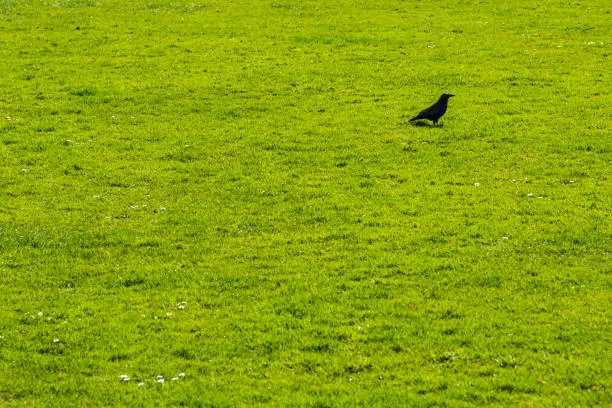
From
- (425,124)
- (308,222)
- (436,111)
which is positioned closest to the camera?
(308,222)

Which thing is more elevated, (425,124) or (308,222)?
(425,124)

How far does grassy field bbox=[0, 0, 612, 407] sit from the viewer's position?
1229cm

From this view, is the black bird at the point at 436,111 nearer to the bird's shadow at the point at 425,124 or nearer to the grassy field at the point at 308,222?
the bird's shadow at the point at 425,124

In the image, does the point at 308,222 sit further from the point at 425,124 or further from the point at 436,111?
the point at 425,124

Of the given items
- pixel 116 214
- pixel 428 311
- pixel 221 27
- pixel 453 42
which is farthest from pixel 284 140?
pixel 221 27

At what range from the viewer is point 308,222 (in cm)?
1847

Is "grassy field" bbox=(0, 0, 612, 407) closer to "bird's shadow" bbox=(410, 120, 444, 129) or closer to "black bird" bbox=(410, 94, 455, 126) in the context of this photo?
"bird's shadow" bbox=(410, 120, 444, 129)

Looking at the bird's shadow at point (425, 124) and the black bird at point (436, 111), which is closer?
the black bird at point (436, 111)

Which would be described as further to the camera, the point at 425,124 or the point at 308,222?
the point at 425,124

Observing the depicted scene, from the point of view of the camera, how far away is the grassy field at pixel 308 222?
484 inches

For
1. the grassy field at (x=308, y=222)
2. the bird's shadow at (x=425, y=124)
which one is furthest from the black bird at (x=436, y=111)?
the grassy field at (x=308, y=222)

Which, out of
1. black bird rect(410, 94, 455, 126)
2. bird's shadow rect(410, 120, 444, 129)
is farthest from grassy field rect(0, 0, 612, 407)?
black bird rect(410, 94, 455, 126)

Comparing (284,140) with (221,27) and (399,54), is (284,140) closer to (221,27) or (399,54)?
(399,54)

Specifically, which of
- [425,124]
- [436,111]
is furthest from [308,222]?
[425,124]
